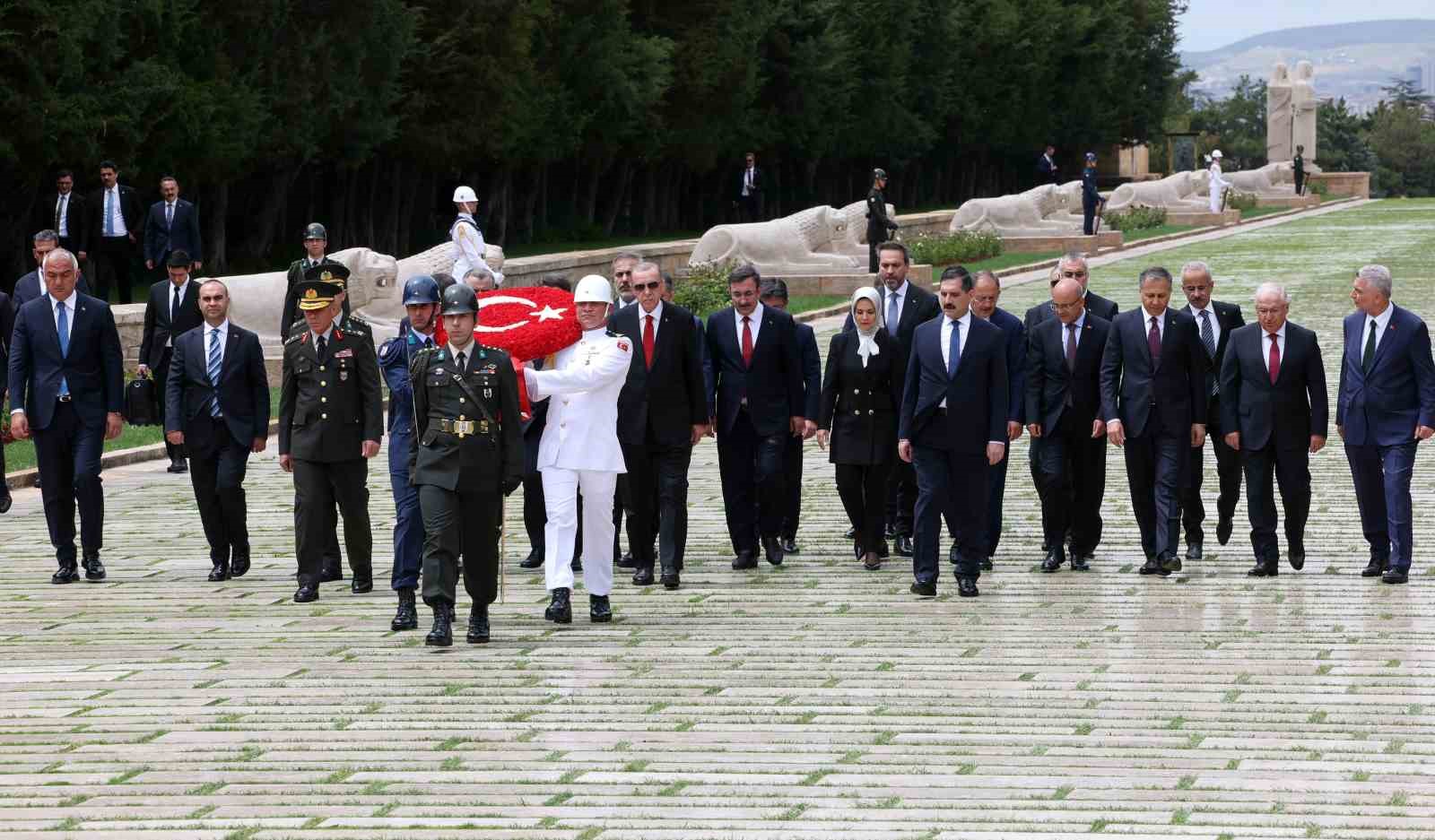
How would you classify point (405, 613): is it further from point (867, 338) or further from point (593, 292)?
point (867, 338)

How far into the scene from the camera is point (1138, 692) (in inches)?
364

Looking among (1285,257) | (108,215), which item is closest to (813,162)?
(1285,257)

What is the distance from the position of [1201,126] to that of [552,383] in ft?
343

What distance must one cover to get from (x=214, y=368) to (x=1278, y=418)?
5.98 meters

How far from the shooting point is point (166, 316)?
17250mm

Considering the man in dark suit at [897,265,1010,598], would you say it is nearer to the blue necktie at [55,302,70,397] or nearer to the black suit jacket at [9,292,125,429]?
the black suit jacket at [9,292,125,429]

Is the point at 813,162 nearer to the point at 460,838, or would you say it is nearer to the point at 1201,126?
the point at 460,838

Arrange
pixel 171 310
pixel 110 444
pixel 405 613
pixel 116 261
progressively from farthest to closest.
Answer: pixel 116 261 → pixel 110 444 → pixel 171 310 → pixel 405 613

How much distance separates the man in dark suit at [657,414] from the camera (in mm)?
12375

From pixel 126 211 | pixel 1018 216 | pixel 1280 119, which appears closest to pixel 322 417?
pixel 126 211

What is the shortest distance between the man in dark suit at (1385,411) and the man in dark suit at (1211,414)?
2.82ft

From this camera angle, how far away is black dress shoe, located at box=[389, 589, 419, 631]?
11.0 metres

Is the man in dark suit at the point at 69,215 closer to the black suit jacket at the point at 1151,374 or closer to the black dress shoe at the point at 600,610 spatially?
the black dress shoe at the point at 600,610

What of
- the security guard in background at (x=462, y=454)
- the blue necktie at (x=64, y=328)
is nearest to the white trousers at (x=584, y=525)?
the security guard in background at (x=462, y=454)
